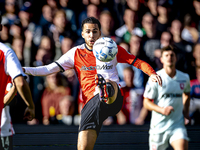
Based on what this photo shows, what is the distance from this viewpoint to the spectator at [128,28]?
6832mm

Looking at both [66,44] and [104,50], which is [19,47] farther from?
[104,50]

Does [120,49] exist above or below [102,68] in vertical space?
above

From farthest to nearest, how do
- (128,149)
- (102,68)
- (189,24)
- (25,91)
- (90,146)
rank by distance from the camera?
(189,24)
(128,149)
(102,68)
(90,146)
(25,91)

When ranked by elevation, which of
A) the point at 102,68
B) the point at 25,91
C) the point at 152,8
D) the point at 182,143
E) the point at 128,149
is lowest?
the point at 128,149

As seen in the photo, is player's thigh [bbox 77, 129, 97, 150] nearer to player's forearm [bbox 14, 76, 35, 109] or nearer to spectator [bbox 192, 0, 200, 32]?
player's forearm [bbox 14, 76, 35, 109]

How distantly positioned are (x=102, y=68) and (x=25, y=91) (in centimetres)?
154

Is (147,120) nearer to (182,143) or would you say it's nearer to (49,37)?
(182,143)

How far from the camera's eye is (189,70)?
261 inches

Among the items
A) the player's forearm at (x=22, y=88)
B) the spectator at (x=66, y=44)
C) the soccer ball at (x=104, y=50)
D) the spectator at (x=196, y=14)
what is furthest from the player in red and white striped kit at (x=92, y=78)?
the spectator at (x=196, y=14)

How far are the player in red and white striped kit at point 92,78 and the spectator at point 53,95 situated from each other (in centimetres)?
224

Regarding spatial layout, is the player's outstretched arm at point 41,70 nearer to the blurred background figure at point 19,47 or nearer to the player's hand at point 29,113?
the player's hand at point 29,113

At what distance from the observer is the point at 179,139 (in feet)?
15.8

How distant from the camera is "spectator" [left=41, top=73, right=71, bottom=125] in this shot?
6.26 metres

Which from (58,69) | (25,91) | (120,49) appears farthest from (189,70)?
(25,91)
